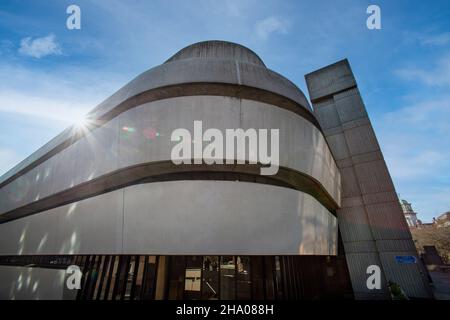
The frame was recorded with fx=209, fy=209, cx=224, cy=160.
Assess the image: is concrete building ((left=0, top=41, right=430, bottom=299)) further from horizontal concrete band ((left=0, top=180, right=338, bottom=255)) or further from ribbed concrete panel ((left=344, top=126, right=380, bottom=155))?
ribbed concrete panel ((left=344, top=126, right=380, bottom=155))

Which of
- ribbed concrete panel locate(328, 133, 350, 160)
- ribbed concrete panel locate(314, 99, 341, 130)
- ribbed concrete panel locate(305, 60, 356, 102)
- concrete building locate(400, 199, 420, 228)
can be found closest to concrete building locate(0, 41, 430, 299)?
ribbed concrete panel locate(328, 133, 350, 160)

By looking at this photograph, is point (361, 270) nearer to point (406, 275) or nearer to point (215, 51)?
point (406, 275)

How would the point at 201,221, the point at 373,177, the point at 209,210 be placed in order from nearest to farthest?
the point at 201,221, the point at 209,210, the point at 373,177

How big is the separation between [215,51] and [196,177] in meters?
9.14

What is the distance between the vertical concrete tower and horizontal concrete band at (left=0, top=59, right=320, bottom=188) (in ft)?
23.5

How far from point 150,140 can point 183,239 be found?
15.6ft

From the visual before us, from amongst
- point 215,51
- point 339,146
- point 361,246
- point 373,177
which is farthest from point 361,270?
point 215,51

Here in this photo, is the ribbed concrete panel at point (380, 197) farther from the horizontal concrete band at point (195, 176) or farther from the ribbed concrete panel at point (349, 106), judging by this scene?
the ribbed concrete panel at point (349, 106)

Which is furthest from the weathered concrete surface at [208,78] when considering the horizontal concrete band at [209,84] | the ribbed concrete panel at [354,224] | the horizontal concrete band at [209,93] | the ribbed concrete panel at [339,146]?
the ribbed concrete panel at [354,224]

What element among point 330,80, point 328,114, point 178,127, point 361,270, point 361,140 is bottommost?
point 361,270

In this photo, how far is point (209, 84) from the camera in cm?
1027

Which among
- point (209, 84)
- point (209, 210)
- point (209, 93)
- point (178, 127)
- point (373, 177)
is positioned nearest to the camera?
point (209, 210)

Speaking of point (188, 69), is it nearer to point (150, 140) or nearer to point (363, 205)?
point (150, 140)
